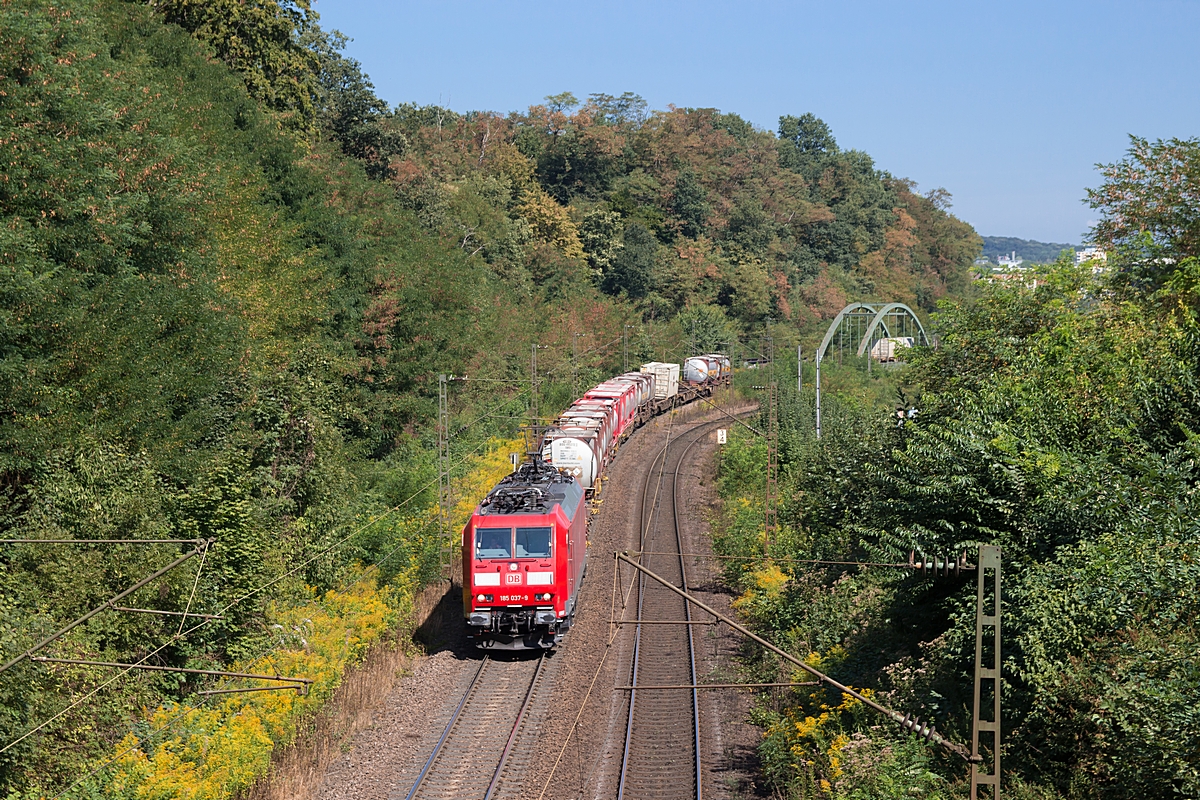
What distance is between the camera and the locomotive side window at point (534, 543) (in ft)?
67.7

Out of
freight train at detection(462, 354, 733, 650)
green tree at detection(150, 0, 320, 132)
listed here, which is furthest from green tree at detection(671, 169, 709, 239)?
freight train at detection(462, 354, 733, 650)

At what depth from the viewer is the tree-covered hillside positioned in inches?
617

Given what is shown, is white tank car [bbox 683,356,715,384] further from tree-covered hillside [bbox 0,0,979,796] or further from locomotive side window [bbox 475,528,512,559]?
locomotive side window [bbox 475,528,512,559]

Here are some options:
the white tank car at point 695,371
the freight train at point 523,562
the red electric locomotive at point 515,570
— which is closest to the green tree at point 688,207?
the white tank car at point 695,371

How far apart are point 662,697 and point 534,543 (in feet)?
13.7

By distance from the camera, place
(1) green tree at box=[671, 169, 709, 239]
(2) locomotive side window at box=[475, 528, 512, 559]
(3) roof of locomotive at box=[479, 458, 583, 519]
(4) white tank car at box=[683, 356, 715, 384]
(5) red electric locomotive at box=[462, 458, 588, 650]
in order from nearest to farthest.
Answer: (5) red electric locomotive at box=[462, 458, 588, 650] → (2) locomotive side window at box=[475, 528, 512, 559] → (3) roof of locomotive at box=[479, 458, 583, 519] → (4) white tank car at box=[683, 356, 715, 384] → (1) green tree at box=[671, 169, 709, 239]

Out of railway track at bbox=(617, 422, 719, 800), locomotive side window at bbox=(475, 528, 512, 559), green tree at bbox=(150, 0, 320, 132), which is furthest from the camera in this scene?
green tree at bbox=(150, 0, 320, 132)

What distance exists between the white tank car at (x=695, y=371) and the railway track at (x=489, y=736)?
42.8m

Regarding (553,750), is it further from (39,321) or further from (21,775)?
(39,321)

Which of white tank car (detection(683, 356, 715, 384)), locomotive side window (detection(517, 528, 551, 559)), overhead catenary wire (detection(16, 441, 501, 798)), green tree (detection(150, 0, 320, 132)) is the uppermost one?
green tree (detection(150, 0, 320, 132))

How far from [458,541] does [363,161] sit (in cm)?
3487

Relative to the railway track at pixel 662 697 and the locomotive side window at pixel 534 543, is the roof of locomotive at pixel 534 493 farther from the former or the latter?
the railway track at pixel 662 697

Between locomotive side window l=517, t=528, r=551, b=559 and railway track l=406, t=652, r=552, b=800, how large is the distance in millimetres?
2597

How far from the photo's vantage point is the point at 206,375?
76.2 ft
